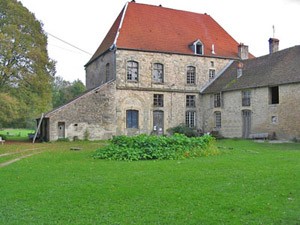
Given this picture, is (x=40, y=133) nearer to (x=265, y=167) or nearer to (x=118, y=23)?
(x=118, y=23)

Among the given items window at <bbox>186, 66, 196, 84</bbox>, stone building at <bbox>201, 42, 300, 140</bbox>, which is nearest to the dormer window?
window at <bbox>186, 66, 196, 84</bbox>

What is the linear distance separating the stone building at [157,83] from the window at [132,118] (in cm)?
8

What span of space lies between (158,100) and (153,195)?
2435 centimetres

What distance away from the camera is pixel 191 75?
3291cm

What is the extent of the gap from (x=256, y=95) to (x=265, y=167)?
57.3ft

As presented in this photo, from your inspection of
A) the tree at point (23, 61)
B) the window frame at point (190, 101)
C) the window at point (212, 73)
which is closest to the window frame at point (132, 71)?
the window frame at point (190, 101)

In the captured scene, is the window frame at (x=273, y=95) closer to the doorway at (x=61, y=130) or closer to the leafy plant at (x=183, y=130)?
the leafy plant at (x=183, y=130)

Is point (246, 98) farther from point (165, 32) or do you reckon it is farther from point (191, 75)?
point (165, 32)

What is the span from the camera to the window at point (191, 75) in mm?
32719

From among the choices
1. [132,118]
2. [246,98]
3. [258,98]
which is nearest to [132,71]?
[132,118]

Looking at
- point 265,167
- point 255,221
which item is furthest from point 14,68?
point 255,221

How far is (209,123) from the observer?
3259 centimetres

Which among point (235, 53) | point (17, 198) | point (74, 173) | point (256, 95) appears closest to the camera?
point (17, 198)

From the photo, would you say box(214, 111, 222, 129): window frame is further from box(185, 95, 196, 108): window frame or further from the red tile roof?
the red tile roof
